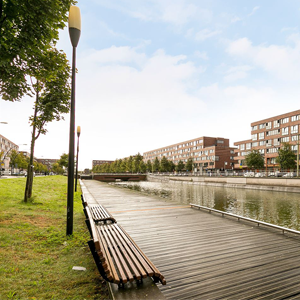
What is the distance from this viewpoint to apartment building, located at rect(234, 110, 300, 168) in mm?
56875

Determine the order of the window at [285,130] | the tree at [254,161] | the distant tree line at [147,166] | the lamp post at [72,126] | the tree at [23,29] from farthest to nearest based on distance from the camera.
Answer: the distant tree line at [147,166] < the window at [285,130] < the tree at [254,161] < the lamp post at [72,126] < the tree at [23,29]

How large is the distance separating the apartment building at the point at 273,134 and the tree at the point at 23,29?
192 ft

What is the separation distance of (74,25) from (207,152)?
9012 cm

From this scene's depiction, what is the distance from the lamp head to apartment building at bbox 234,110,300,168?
192ft

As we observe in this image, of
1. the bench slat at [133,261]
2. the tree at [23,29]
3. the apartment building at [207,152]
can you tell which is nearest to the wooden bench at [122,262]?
the bench slat at [133,261]

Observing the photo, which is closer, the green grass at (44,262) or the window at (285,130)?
the green grass at (44,262)

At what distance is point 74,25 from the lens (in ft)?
19.3

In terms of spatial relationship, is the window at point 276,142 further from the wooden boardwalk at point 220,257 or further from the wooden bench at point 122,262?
the wooden bench at point 122,262

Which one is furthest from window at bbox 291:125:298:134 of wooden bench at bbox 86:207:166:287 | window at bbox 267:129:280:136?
wooden bench at bbox 86:207:166:287

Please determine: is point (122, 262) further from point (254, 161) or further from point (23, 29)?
point (254, 161)

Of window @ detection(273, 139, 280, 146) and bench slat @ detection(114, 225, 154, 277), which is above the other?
window @ detection(273, 139, 280, 146)

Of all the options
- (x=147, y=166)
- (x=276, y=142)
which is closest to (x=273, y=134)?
(x=276, y=142)

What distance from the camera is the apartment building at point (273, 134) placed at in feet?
187

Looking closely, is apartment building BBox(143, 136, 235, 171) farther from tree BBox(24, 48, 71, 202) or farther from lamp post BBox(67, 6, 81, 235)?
lamp post BBox(67, 6, 81, 235)
